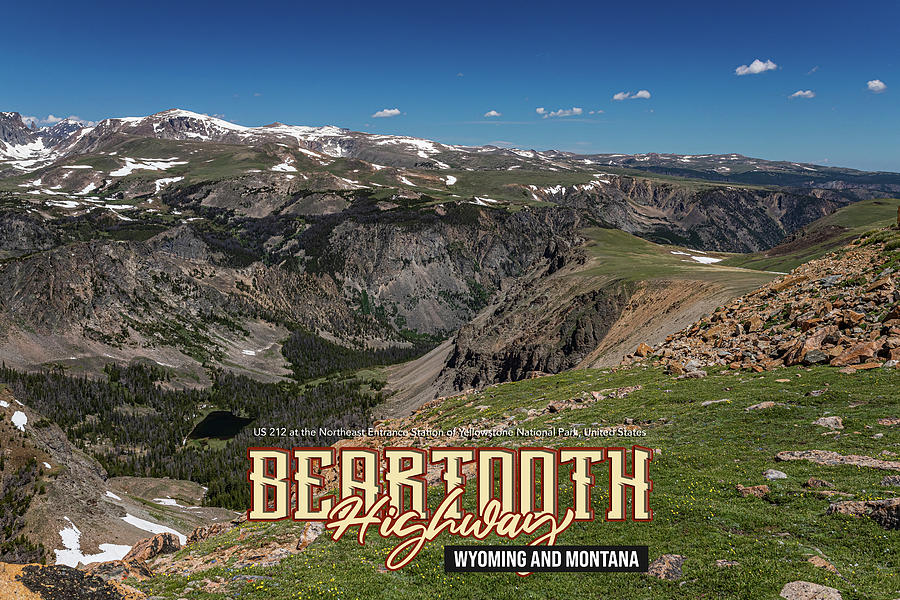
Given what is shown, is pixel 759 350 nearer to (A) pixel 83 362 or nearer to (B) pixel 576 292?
(B) pixel 576 292

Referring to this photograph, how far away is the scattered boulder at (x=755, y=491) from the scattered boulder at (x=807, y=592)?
500cm

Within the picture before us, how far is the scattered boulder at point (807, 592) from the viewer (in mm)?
12398

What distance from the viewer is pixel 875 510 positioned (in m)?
14.9

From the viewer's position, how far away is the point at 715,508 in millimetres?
17203

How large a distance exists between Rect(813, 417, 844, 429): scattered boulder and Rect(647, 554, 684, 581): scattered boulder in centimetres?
1110

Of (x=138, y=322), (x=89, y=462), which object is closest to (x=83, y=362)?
(x=138, y=322)

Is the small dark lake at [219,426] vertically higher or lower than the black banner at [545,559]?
lower

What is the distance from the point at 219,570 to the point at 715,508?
61.2ft

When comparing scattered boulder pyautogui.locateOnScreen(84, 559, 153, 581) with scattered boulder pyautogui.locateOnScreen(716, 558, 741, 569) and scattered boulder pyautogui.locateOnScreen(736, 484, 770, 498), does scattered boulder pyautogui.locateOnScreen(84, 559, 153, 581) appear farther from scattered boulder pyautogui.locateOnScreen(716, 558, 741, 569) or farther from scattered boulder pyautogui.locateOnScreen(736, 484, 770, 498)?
scattered boulder pyautogui.locateOnScreen(736, 484, 770, 498)

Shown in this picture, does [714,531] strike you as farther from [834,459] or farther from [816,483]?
[834,459]

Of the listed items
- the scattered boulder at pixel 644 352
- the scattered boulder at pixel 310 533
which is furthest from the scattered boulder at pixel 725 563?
the scattered boulder at pixel 644 352

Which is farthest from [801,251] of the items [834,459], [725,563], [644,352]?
[725,563]

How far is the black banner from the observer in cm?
1611

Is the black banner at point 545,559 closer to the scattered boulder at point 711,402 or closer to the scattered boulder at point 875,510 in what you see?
the scattered boulder at point 875,510
